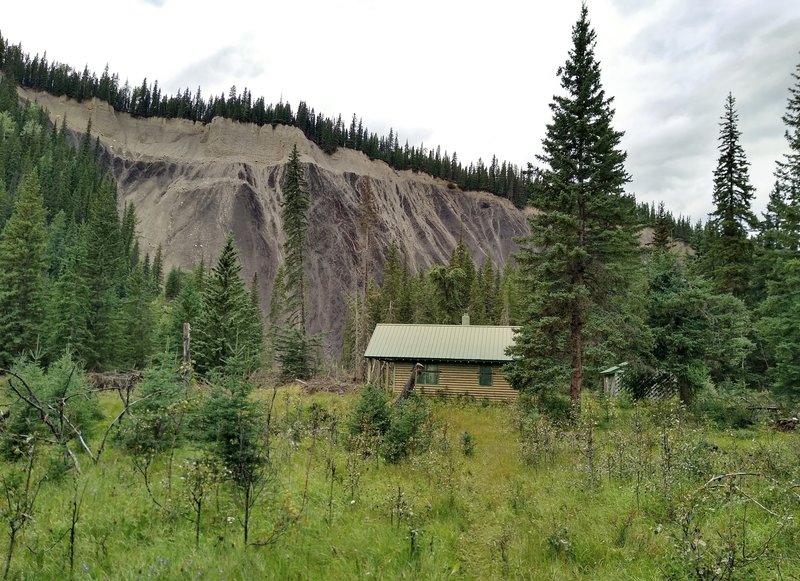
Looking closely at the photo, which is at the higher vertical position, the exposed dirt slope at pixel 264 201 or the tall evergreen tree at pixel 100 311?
the exposed dirt slope at pixel 264 201

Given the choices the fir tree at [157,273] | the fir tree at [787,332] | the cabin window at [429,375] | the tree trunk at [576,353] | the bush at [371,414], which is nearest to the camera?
the bush at [371,414]

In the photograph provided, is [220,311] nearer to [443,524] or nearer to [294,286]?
[294,286]

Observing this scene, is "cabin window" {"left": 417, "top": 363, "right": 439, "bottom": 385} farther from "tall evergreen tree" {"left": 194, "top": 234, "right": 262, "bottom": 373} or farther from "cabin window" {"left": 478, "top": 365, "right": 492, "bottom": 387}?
"tall evergreen tree" {"left": 194, "top": 234, "right": 262, "bottom": 373}

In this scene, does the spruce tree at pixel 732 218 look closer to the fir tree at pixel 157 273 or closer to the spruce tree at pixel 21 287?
the spruce tree at pixel 21 287

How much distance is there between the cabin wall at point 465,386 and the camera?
29.3m

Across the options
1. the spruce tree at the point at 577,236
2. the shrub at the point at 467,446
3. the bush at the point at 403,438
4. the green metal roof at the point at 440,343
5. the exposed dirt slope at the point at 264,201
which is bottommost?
the shrub at the point at 467,446

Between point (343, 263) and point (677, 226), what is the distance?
9863 cm

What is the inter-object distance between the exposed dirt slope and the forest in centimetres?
4186

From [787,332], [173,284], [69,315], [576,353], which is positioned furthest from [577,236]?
[173,284]

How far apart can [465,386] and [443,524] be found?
22.2m

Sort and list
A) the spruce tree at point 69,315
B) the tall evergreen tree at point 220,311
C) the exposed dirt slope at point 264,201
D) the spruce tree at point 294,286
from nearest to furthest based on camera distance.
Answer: the tall evergreen tree at point 220,311, the spruce tree at point 294,286, the spruce tree at point 69,315, the exposed dirt slope at point 264,201

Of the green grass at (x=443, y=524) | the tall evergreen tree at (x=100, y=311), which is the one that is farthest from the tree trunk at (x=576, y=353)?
the tall evergreen tree at (x=100, y=311)

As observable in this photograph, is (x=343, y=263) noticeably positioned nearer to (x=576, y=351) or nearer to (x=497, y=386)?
→ (x=497, y=386)

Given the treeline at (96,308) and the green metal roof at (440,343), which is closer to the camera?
the green metal roof at (440,343)
